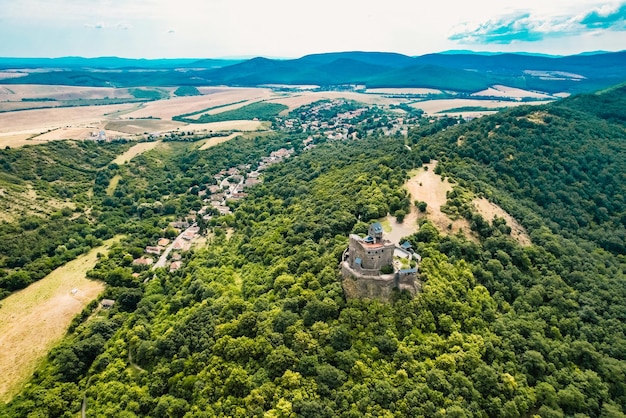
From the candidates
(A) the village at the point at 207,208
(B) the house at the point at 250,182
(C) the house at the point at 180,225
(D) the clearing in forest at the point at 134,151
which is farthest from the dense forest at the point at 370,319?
(D) the clearing in forest at the point at 134,151

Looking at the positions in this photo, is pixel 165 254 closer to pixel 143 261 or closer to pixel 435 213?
pixel 143 261

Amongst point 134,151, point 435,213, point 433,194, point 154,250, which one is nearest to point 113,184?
point 134,151

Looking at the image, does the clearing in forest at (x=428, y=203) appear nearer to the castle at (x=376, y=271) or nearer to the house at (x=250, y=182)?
the castle at (x=376, y=271)

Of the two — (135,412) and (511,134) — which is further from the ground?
(511,134)

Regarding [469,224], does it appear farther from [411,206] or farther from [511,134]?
[511,134]

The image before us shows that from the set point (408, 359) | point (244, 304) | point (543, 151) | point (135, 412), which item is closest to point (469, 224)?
point (408, 359)

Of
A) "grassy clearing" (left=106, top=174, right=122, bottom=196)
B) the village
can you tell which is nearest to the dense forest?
the village

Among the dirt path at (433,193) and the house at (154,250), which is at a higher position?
the dirt path at (433,193)
